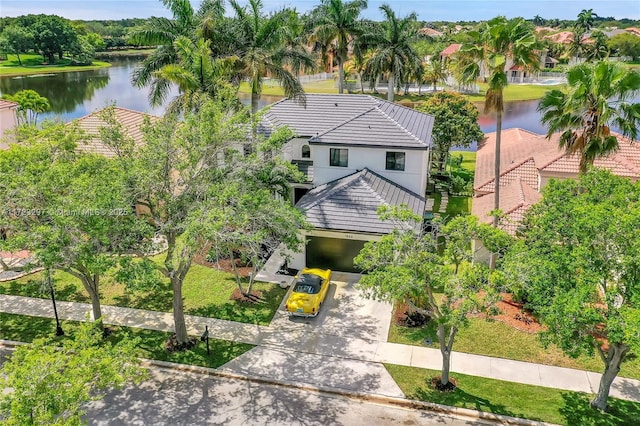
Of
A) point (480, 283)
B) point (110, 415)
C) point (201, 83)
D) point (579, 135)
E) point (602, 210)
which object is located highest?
point (201, 83)

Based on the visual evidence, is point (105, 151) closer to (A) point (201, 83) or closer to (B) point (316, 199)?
(A) point (201, 83)

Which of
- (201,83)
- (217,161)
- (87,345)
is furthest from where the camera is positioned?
(201,83)

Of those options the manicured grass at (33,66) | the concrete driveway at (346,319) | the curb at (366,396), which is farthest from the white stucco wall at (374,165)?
the manicured grass at (33,66)

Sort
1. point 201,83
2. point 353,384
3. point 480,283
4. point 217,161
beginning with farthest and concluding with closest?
point 201,83
point 217,161
point 353,384
point 480,283

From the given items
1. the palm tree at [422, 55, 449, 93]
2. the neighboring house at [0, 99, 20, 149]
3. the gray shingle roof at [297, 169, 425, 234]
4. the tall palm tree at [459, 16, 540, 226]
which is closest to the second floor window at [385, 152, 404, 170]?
the gray shingle roof at [297, 169, 425, 234]

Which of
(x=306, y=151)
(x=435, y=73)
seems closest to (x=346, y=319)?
(x=306, y=151)

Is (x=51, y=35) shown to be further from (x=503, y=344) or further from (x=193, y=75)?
(x=503, y=344)

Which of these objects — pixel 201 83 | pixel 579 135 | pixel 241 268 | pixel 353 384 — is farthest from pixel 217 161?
pixel 579 135
